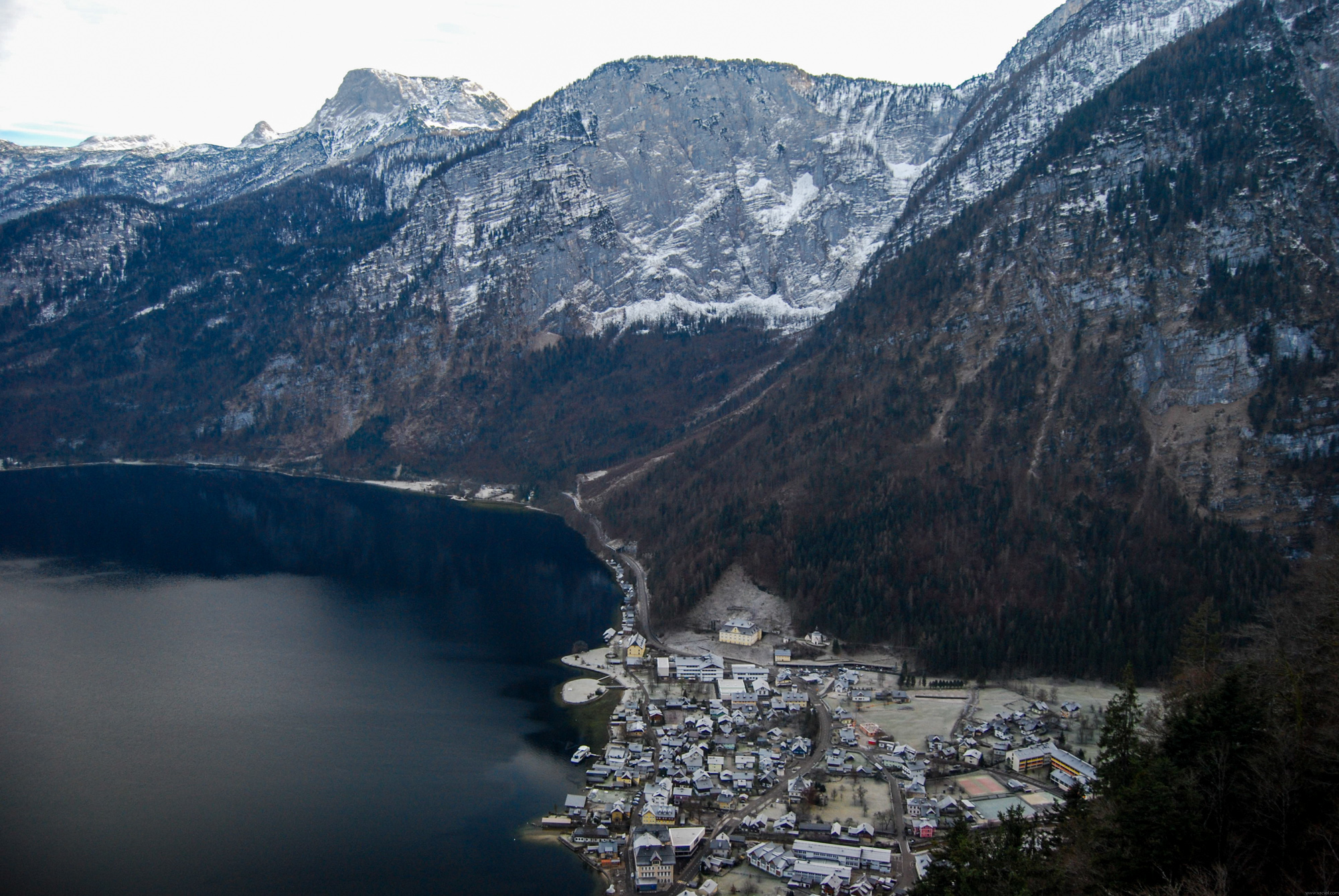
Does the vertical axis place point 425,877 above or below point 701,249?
below

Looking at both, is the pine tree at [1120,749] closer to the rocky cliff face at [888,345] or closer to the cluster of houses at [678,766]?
the cluster of houses at [678,766]

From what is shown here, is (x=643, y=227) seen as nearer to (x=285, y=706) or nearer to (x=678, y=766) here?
(x=285, y=706)

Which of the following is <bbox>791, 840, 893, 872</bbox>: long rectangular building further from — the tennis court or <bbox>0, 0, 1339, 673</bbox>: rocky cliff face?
<bbox>0, 0, 1339, 673</bbox>: rocky cliff face

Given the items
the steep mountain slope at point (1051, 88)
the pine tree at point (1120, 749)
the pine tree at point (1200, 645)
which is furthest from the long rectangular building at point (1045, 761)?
the steep mountain slope at point (1051, 88)

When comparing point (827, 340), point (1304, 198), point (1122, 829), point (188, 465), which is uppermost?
point (1304, 198)

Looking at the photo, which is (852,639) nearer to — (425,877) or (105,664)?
(425,877)

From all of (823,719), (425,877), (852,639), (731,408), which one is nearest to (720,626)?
(852,639)

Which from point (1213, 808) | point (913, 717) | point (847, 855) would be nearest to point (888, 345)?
point (913, 717)
